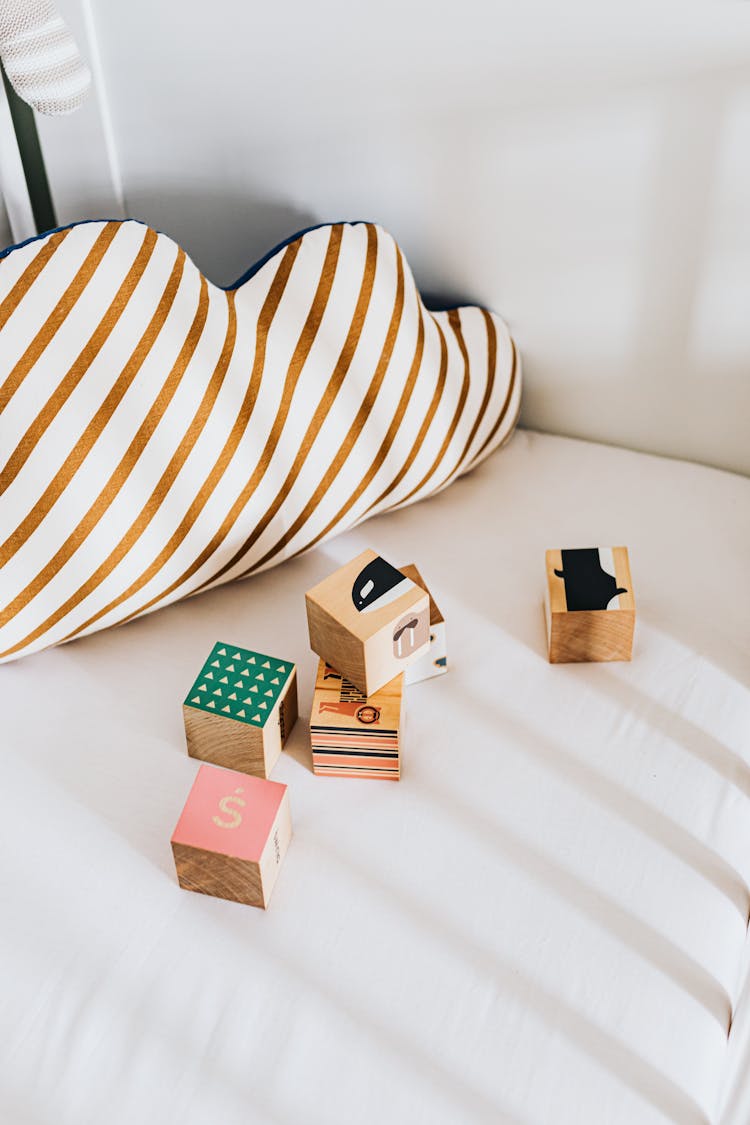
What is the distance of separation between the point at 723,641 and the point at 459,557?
30 cm

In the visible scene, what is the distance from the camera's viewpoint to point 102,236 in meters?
1.02

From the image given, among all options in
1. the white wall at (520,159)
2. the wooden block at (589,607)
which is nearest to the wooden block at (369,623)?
the wooden block at (589,607)

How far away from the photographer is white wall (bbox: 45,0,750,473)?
109 centimetres

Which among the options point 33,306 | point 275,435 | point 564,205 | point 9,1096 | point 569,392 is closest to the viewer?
point 9,1096

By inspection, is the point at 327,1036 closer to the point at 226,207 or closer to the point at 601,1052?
the point at 601,1052

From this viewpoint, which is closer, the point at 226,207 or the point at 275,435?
the point at 275,435

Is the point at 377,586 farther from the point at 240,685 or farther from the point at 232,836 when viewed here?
the point at 232,836

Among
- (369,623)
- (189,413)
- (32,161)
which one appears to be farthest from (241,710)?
(32,161)

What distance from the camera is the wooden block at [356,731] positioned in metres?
0.91

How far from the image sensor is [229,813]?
847 mm

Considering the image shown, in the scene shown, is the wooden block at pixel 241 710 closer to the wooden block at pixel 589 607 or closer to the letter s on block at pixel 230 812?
the letter s on block at pixel 230 812

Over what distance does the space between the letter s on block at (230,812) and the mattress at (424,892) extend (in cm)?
7

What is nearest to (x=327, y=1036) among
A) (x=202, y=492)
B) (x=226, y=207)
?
(x=202, y=492)

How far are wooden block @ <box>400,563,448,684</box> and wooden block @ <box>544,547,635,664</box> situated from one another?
0.11 m
